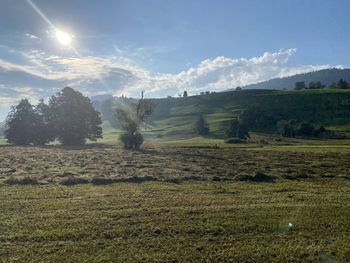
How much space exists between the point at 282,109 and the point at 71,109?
126 meters

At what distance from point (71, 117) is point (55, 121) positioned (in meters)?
4.83

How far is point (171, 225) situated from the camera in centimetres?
1694

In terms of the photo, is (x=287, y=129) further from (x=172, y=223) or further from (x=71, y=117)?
(x=172, y=223)

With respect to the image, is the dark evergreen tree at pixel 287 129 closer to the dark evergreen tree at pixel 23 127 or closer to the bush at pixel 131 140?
the bush at pixel 131 140

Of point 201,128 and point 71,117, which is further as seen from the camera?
point 201,128

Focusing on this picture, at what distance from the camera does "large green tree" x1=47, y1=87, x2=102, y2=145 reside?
10481cm

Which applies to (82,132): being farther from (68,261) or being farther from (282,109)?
(282,109)

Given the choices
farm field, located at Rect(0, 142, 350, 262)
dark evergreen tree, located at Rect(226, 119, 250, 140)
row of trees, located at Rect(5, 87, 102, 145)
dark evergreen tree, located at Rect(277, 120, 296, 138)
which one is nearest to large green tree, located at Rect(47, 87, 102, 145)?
row of trees, located at Rect(5, 87, 102, 145)

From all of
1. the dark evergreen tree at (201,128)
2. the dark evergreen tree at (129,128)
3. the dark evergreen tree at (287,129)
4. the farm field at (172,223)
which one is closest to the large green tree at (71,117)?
the dark evergreen tree at (129,128)

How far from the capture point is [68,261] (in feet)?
42.0

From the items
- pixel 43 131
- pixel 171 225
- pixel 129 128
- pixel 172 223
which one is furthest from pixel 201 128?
pixel 171 225

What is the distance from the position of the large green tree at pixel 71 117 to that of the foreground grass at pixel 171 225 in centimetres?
8101

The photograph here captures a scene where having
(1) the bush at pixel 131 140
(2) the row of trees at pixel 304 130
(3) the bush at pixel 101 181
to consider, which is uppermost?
(3) the bush at pixel 101 181

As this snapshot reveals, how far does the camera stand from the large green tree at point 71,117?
10481cm
